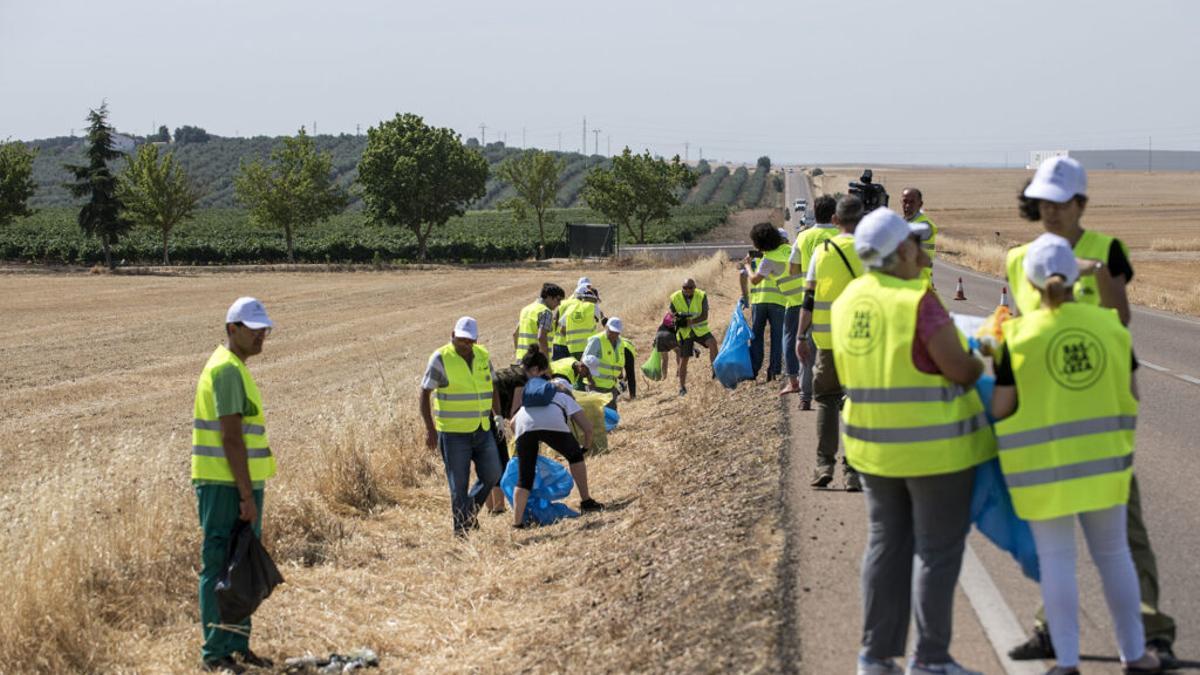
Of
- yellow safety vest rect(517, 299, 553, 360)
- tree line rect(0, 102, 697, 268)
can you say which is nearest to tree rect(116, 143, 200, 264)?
tree line rect(0, 102, 697, 268)

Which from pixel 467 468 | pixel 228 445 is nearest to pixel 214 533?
pixel 228 445

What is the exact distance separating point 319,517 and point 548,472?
198 centimetres

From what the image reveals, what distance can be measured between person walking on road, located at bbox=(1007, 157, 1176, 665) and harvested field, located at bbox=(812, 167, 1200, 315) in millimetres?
363

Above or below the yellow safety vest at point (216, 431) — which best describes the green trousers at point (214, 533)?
below

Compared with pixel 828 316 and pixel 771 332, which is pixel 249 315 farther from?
pixel 771 332

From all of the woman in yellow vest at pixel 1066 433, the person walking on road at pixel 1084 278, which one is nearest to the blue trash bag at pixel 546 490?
the person walking on road at pixel 1084 278

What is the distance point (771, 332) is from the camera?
14125 millimetres

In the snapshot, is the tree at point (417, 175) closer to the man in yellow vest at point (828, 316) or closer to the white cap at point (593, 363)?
the white cap at point (593, 363)

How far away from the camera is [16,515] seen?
9.34 m

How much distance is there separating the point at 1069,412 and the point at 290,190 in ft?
242

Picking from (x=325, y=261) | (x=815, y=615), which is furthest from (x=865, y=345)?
(x=325, y=261)

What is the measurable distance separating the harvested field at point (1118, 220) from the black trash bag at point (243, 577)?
4301 mm

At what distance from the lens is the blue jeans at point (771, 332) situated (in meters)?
13.5

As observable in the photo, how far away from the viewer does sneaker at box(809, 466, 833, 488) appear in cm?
862
